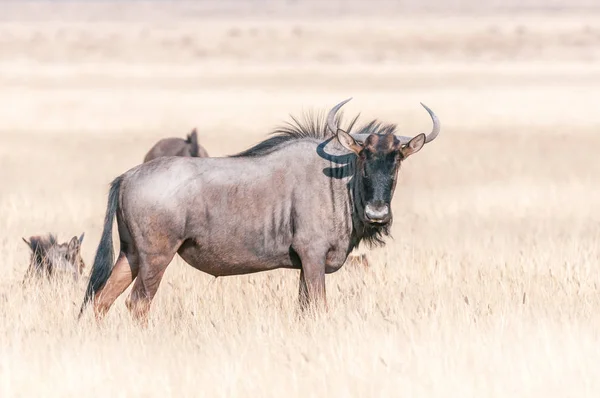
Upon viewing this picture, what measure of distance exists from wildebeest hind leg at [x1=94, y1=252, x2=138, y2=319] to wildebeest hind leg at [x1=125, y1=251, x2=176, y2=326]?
0.08 m

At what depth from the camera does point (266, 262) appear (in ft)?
25.9

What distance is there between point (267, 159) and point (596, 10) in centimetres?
13713

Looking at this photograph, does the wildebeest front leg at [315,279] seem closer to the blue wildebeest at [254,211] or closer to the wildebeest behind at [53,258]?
the blue wildebeest at [254,211]

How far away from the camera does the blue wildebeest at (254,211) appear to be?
7566mm

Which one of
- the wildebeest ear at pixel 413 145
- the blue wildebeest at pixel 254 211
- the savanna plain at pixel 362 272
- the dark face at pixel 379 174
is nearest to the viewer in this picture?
the savanna plain at pixel 362 272

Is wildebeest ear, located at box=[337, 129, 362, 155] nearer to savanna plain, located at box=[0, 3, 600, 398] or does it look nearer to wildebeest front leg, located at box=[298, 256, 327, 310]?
wildebeest front leg, located at box=[298, 256, 327, 310]

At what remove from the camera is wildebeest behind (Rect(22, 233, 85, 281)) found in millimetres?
9445

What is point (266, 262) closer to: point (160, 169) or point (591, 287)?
point (160, 169)

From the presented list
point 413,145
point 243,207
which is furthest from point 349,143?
point 243,207

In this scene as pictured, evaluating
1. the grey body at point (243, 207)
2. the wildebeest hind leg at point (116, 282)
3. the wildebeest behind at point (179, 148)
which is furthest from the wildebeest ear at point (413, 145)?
the wildebeest behind at point (179, 148)

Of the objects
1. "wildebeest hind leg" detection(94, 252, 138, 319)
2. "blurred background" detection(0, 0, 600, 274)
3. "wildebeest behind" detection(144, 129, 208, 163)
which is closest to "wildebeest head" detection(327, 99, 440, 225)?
"wildebeest hind leg" detection(94, 252, 138, 319)

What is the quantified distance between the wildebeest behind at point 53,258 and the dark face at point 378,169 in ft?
9.96

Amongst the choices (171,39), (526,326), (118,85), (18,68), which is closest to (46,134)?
(118,85)

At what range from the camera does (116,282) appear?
7.77 m
